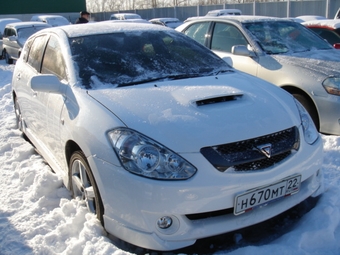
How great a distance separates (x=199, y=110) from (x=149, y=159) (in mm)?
559

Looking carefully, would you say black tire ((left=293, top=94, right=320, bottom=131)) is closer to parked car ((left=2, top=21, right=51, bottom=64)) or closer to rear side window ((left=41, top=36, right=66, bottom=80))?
rear side window ((left=41, top=36, right=66, bottom=80))

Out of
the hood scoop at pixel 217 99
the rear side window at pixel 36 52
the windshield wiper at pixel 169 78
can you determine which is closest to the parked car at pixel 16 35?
the rear side window at pixel 36 52

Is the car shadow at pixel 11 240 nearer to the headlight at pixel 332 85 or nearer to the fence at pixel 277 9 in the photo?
the headlight at pixel 332 85

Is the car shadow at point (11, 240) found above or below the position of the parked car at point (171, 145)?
below

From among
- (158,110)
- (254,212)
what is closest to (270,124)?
(254,212)

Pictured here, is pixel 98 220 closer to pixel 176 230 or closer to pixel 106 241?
pixel 106 241

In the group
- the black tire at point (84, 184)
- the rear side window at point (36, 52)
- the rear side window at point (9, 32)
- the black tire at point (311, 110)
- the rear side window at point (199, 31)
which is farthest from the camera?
the rear side window at point (9, 32)

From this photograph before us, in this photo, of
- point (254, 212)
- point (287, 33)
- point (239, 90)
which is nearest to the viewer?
point (254, 212)

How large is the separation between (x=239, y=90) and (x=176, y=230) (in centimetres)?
126

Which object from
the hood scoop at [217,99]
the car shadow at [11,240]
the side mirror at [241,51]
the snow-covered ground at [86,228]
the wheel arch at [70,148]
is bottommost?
the car shadow at [11,240]

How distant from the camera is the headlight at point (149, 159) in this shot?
2.36m

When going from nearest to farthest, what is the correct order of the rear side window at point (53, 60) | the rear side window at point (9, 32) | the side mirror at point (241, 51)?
the rear side window at point (53, 60) < the side mirror at point (241, 51) < the rear side window at point (9, 32)

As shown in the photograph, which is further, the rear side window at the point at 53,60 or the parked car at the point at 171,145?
the rear side window at the point at 53,60

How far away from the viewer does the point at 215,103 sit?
2.85m
